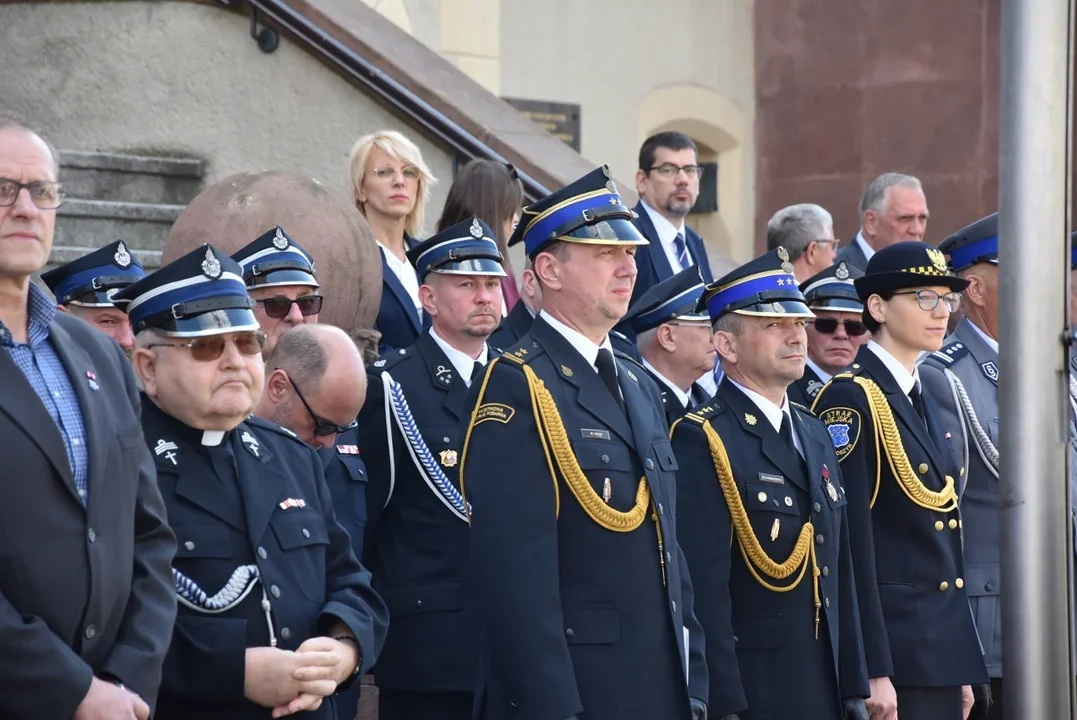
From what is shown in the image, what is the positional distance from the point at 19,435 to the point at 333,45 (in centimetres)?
575

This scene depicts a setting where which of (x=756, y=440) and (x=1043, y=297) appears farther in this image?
(x=756, y=440)

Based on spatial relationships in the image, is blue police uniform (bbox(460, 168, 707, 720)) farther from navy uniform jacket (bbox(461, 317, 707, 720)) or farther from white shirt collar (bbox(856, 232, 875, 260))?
white shirt collar (bbox(856, 232, 875, 260))

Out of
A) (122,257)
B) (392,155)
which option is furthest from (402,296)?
(122,257)

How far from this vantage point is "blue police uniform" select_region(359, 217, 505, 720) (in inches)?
219

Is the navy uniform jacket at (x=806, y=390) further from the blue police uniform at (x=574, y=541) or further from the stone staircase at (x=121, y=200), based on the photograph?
the stone staircase at (x=121, y=200)

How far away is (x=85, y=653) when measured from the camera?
12.5ft

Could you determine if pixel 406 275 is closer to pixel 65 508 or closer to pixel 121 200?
pixel 121 200

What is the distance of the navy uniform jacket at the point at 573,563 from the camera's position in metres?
4.54

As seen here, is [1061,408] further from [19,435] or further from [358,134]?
[358,134]

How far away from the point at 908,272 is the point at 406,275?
1953 mm

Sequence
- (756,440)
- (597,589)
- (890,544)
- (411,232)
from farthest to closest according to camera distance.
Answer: (411,232) → (890,544) → (756,440) → (597,589)

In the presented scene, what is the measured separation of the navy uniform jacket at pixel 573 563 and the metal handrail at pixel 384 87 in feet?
14.5

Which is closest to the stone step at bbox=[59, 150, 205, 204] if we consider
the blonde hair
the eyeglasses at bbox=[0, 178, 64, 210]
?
Result: the blonde hair

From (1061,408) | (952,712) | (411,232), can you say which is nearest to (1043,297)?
(1061,408)
